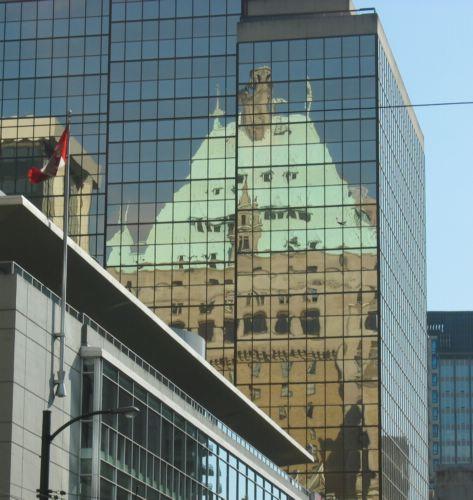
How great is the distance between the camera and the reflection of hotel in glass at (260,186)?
132 m

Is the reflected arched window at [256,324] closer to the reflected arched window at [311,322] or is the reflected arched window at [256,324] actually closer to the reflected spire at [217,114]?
the reflected arched window at [311,322]

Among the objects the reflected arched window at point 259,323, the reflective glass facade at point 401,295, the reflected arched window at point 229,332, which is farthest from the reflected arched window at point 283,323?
the reflective glass facade at point 401,295

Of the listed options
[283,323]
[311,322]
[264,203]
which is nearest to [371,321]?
[311,322]

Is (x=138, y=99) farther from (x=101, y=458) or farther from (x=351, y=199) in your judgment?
(x=101, y=458)

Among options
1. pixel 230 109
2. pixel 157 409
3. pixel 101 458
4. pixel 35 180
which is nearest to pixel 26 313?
pixel 35 180

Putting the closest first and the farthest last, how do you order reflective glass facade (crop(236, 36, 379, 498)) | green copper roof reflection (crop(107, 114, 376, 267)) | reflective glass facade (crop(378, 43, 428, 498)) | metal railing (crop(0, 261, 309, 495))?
1. metal railing (crop(0, 261, 309, 495))
2. reflective glass facade (crop(236, 36, 379, 498))
3. green copper roof reflection (crop(107, 114, 376, 267))
4. reflective glass facade (crop(378, 43, 428, 498))

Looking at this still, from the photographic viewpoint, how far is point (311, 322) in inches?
5226

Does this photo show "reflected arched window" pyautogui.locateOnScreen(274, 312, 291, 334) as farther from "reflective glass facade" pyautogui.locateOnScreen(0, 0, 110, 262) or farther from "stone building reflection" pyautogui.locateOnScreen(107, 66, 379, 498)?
"reflective glass facade" pyautogui.locateOnScreen(0, 0, 110, 262)

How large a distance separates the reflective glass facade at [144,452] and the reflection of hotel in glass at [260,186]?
145ft

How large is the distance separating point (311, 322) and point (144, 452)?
64.8 m

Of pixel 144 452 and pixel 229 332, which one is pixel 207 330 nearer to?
pixel 229 332

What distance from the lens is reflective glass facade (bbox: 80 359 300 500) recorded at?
61.6m

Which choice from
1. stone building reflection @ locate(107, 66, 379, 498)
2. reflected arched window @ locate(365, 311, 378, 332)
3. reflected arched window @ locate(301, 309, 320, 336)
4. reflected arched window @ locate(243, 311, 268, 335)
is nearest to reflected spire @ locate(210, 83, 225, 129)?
stone building reflection @ locate(107, 66, 379, 498)

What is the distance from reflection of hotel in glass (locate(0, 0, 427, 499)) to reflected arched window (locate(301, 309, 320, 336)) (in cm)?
11
